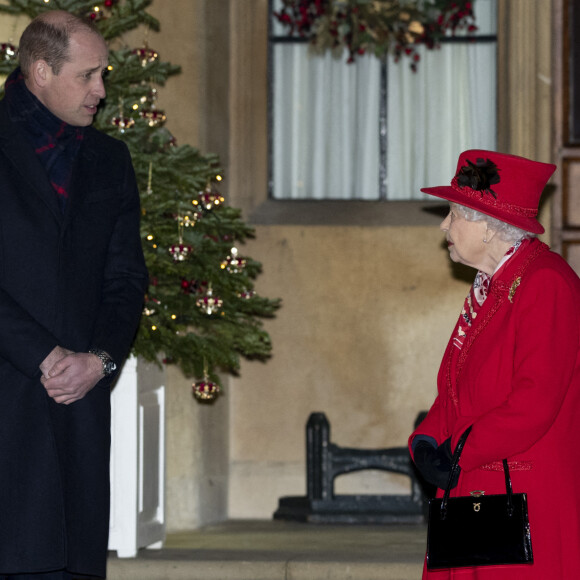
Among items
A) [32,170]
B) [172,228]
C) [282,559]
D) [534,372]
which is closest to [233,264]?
[172,228]

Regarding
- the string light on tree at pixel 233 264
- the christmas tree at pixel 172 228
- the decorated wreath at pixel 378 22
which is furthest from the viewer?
the decorated wreath at pixel 378 22

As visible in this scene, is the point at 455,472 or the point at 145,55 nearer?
the point at 455,472

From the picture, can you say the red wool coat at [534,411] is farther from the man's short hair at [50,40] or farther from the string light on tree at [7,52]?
the string light on tree at [7,52]

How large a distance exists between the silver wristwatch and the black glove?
0.91m

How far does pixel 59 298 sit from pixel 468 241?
A: 1.18 m

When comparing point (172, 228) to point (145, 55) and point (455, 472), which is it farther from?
point (455, 472)

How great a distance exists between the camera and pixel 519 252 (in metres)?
3.01

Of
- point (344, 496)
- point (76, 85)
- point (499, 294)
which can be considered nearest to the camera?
point (499, 294)

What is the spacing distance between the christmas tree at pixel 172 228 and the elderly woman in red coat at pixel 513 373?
2.22 m

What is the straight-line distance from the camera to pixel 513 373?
287 cm

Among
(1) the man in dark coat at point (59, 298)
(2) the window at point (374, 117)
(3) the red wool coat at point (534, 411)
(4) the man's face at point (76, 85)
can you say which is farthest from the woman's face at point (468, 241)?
(2) the window at point (374, 117)

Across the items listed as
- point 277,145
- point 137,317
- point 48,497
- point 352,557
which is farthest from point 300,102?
point 48,497

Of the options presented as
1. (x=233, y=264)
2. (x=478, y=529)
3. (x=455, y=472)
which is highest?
(x=233, y=264)

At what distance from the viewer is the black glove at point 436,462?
2.91 meters
